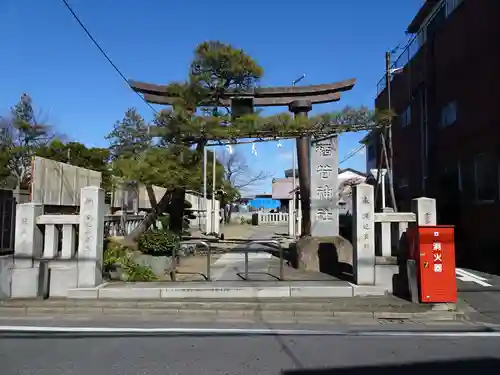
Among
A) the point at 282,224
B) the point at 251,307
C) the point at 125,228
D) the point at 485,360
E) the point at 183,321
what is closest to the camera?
the point at 485,360

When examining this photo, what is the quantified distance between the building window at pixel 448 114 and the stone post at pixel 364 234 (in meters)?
9.15

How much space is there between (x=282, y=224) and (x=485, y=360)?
1533 inches

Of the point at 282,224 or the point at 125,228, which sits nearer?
the point at 125,228

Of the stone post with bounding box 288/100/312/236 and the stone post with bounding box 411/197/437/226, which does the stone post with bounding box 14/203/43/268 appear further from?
the stone post with bounding box 288/100/312/236

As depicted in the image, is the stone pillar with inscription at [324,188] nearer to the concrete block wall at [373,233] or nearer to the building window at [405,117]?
the concrete block wall at [373,233]

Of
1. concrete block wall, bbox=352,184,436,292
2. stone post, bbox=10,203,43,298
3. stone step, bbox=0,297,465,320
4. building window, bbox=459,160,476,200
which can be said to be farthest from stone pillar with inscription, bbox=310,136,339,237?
stone post, bbox=10,203,43,298

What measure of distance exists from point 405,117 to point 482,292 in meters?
15.5

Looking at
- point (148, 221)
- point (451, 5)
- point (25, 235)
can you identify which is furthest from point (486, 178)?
point (25, 235)

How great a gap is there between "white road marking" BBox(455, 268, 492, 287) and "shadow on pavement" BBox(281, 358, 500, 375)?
6480 mm

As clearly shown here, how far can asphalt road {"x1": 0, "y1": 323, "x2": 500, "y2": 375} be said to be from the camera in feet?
17.1

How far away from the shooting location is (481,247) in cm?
1422

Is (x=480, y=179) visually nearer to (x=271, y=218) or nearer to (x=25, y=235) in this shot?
(x=25, y=235)

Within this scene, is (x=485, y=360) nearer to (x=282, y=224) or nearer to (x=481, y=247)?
(x=481, y=247)

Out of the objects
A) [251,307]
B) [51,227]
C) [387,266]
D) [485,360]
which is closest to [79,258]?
[51,227]
